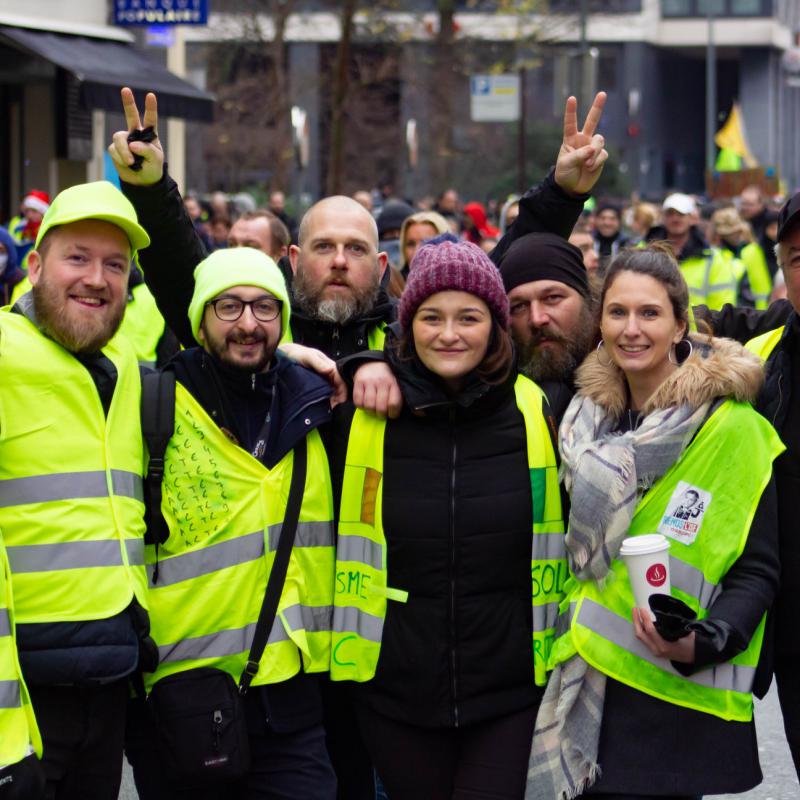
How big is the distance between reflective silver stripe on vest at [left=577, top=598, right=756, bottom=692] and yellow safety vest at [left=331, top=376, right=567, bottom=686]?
178 millimetres

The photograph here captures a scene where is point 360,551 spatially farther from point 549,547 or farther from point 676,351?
point 676,351

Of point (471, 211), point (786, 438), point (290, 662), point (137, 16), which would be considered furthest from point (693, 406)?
point (137, 16)

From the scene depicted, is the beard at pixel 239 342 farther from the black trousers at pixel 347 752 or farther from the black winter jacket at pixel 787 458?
the black winter jacket at pixel 787 458

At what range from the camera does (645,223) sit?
1495cm

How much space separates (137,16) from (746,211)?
7481 millimetres

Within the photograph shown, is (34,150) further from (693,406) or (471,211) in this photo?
(693,406)

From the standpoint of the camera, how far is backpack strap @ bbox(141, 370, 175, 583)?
4.00m

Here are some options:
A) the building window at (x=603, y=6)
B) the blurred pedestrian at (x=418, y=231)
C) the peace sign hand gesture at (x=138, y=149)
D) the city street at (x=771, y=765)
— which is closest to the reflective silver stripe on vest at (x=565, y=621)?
the peace sign hand gesture at (x=138, y=149)

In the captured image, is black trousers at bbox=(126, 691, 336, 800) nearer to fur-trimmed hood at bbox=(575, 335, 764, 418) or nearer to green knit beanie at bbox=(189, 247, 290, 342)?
green knit beanie at bbox=(189, 247, 290, 342)

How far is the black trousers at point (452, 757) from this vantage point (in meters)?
4.04

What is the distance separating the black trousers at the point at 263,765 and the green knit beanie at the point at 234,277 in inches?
43.4

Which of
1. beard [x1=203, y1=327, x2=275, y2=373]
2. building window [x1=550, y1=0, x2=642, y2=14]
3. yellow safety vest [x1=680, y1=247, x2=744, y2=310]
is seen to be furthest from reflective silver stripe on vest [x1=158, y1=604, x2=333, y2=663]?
building window [x1=550, y1=0, x2=642, y2=14]

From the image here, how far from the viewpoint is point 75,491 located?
12.3 feet

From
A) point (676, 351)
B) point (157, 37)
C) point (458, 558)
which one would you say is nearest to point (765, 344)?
point (676, 351)
